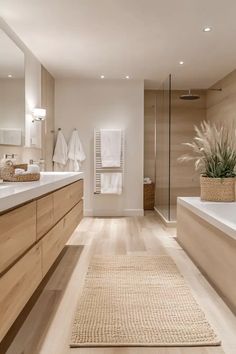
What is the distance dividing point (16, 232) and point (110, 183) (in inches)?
148

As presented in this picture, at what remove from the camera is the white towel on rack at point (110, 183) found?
5.02 m

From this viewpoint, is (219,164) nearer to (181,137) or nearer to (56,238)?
(56,238)

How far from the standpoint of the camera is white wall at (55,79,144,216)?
5.10 metres

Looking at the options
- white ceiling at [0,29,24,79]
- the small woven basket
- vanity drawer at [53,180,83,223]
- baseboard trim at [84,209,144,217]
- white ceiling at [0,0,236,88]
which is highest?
white ceiling at [0,0,236,88]

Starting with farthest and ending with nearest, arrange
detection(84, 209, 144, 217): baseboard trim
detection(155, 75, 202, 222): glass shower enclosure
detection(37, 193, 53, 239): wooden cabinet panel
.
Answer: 1. detection(155, 75, 202, 222): glass shower enclosure
2. detection(84, 209, 144, 217): baseboard trim
3. detection(37, 193, 53, 239): wooden cabinet panel

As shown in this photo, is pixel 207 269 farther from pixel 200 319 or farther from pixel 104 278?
pixel 104 278

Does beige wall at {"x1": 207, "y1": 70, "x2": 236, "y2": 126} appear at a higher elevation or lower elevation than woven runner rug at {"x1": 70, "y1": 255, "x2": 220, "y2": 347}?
higher

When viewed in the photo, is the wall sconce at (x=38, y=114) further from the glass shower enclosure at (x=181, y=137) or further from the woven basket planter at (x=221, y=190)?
the glass shower enclosure at (x=181, y=137)

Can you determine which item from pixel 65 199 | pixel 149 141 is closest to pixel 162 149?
pixel 149 141

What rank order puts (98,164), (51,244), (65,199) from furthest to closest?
(98,164) → (65,199) → (51,244)

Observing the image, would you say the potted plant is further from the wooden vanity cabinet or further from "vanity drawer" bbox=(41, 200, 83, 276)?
the wooden vanity cabinet

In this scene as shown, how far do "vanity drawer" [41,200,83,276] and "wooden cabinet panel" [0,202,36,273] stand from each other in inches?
10.9

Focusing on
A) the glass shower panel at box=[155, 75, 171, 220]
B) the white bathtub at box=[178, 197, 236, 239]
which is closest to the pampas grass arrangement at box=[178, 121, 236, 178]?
the white bathtub at box=[178, 197, 236, 239]

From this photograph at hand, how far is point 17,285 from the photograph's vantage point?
1.30 metres
